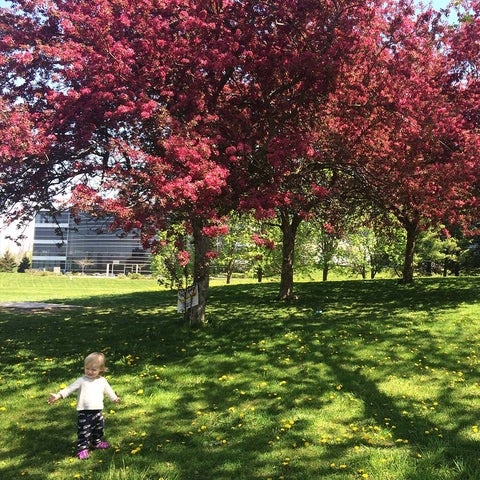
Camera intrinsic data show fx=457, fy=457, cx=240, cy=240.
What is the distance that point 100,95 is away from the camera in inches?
331

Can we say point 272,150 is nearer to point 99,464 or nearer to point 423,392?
point 423,392

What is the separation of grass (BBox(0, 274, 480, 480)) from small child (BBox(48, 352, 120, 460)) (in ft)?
0.80

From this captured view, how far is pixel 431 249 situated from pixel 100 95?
4210 centimetres

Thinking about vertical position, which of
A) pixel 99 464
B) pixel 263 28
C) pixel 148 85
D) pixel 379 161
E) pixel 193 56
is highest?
pixel 263 28

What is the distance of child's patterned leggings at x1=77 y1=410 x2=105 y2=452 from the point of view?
5.23m

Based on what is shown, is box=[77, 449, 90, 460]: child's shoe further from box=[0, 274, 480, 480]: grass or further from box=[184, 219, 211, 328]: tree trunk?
box=[184, 219, 211, 328]: tree trunk

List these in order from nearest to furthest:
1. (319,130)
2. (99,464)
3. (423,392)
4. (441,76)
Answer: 1. (99,464)
2. (423,392)
3. (319,130)
4. (441,76)

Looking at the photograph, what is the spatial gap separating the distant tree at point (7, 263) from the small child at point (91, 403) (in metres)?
101

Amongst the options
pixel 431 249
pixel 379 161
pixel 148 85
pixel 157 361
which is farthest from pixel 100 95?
pixel 431 249

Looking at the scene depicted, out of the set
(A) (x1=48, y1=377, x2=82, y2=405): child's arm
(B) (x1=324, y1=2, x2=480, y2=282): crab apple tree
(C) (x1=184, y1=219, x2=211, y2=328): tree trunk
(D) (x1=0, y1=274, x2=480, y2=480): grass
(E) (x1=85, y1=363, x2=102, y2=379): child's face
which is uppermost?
(B) (x1=324, y1=2, x2=480, y2=282): crab apple tree

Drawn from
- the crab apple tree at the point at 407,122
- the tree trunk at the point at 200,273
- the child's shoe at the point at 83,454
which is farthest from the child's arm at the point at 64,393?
the crab apple tree at the point at 407,122

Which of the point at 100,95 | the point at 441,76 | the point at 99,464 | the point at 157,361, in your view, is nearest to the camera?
the point at 99,464

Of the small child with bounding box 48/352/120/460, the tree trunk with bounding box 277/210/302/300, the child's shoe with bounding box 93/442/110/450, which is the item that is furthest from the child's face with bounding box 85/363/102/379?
the tree trunk with bounding box 277/210/302/300

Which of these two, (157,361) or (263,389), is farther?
(157,361)
